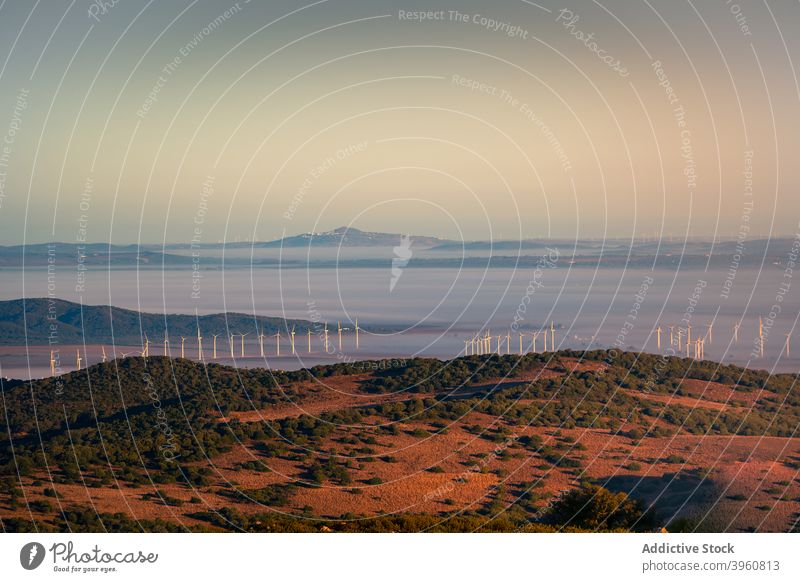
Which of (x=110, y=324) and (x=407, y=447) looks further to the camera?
(x=110, y=324)

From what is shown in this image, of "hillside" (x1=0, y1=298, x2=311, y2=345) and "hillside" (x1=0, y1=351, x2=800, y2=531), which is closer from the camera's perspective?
"hillside" (x1=0, y1=351, x2=800, y2=531)

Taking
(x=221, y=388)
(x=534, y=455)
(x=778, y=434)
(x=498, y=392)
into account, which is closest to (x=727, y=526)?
(x=534, y=455)

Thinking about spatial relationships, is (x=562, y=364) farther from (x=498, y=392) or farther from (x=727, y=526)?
(x=727, y=526)

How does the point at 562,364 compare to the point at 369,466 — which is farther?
the point at 562,364

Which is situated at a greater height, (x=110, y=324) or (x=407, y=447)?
(x=110, y=324)

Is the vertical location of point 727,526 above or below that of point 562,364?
below
